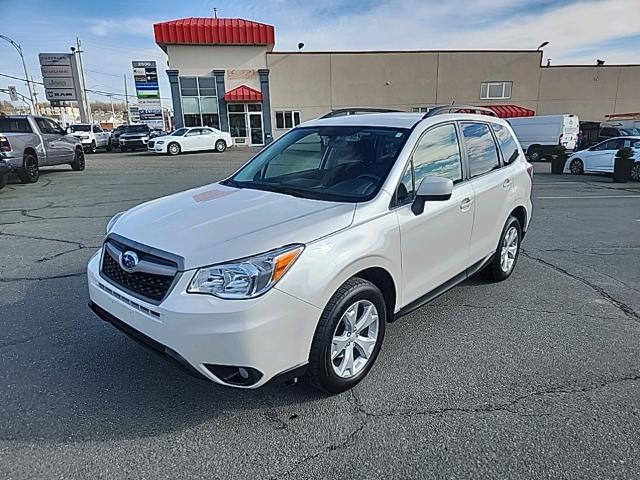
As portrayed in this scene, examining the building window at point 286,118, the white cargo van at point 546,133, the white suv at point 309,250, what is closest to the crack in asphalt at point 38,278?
the white suv at point 309,250

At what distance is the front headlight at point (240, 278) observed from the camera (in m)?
2.22

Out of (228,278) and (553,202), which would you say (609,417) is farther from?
(553,202)

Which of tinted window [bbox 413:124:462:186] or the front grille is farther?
tinted window [bbox 413:124:462:186]

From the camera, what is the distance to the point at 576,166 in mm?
17000

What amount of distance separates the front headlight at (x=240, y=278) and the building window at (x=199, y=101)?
31917 mm

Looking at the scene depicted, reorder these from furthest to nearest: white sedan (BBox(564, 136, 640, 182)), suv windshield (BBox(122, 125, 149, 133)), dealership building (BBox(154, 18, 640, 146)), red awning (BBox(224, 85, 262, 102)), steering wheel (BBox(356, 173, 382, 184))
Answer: red awning (BBox(224, 85, 262, 102)), dealership building (BBox(154, 18, 640, 146)), suv windshield (BBox(122, 125, 149, 133)), white sedan (BBox(564, 136, 640, 182)), steering wheel (BBox(356, 173, 382, 184))

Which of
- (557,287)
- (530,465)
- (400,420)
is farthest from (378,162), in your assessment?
(557,287)

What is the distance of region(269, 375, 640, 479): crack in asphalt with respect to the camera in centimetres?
234

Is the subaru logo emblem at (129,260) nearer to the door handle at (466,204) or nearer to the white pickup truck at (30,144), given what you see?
the door handle at (466,204)

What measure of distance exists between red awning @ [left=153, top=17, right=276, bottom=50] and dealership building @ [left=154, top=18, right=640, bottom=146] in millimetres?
70

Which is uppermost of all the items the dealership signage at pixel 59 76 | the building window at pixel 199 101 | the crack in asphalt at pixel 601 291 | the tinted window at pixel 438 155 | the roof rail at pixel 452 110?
the dealership signage at pixel 59 76

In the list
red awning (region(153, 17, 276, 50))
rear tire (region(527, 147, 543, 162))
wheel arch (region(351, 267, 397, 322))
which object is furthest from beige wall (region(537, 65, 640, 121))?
wheel arch (region(351, 267, 397, 322))

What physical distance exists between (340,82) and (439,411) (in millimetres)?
32499

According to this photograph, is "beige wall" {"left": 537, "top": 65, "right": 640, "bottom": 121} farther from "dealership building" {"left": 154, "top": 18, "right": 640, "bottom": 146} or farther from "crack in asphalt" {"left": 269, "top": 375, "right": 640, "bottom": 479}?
"crack in asphalt" {"left": 269, "top": 375, "right": 640, "bottom": 479}
